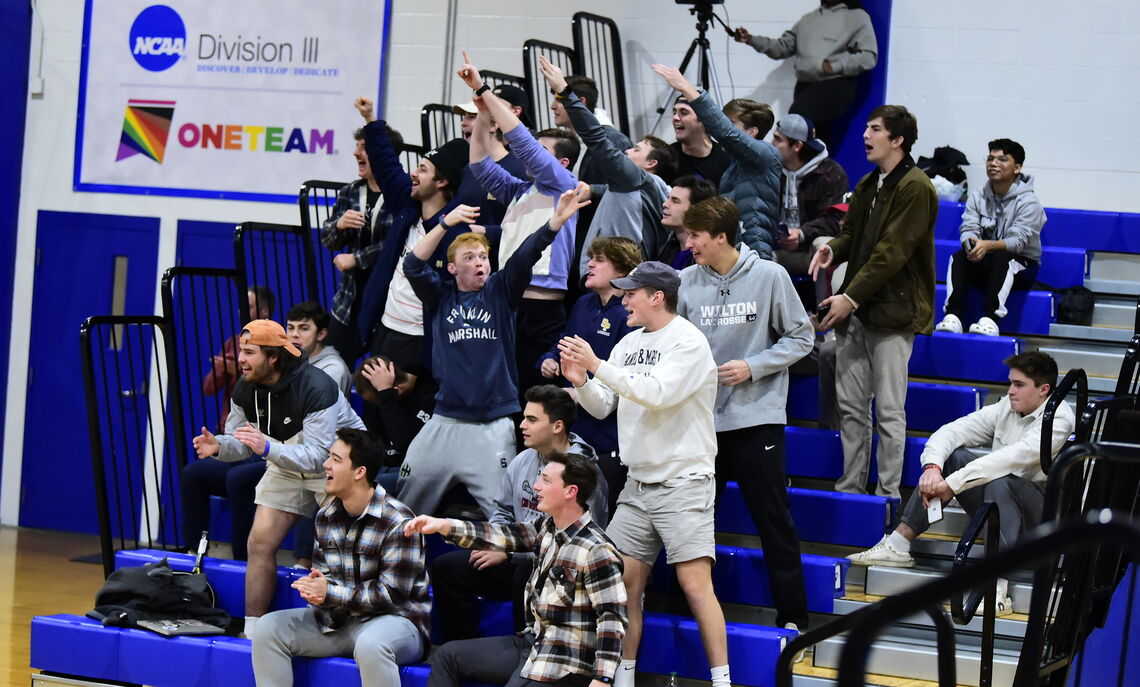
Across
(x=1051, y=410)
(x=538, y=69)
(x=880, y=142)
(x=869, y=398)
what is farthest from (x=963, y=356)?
(x=538, y=69)

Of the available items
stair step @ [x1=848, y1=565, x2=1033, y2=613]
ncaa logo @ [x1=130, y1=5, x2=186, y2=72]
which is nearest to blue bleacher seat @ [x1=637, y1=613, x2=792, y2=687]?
stair step @ [x1=848, y1=565, x2=1033, y2=613]

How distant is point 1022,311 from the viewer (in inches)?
269

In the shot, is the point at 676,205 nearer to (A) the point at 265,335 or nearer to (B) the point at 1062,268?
(A) the point at 265,335

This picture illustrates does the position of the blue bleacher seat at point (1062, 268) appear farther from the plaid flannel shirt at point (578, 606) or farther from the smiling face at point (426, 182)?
the plaid flannel shirt at point (578, 606)

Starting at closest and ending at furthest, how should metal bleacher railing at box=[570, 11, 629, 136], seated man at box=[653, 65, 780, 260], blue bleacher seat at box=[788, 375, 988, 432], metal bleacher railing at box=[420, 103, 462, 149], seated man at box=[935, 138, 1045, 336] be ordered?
seated man at box=[653, 65, 780, 260] → blue bleacher seat at box=[788, 375, 988, 432] → seated man at box=[935, 138, 1045, 336] → metal bleacher railing at box=[420, 103, 462, 149] → metal bleacher railing at box=[570, 11, 629, 136]

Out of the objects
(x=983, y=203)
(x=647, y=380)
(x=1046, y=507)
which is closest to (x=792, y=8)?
(x=983, y=203)

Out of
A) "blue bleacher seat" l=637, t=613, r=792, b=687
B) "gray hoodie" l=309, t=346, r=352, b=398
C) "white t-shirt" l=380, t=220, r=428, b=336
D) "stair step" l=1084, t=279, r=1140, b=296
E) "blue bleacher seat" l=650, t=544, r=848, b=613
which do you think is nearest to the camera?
"blue bleacher seat" l=637, t=613, r=792, b=687

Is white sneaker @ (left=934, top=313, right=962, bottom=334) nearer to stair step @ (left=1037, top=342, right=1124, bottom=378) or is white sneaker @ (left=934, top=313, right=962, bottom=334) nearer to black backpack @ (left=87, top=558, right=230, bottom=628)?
stair step @ (left=1037, top=342, right=1124, bottom=378)

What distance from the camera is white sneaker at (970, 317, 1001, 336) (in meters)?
6.61

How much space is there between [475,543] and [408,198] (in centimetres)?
237

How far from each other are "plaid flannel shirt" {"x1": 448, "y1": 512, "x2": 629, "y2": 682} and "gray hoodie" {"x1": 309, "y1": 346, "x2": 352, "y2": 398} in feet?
7.05

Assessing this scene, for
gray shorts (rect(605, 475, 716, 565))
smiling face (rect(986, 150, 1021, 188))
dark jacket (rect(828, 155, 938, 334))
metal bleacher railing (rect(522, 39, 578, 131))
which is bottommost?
gray shorts (rect(605, 475, 716, 565))

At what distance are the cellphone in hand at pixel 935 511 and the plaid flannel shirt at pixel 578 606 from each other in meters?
1.33

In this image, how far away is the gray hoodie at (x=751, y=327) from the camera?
4965 mm
